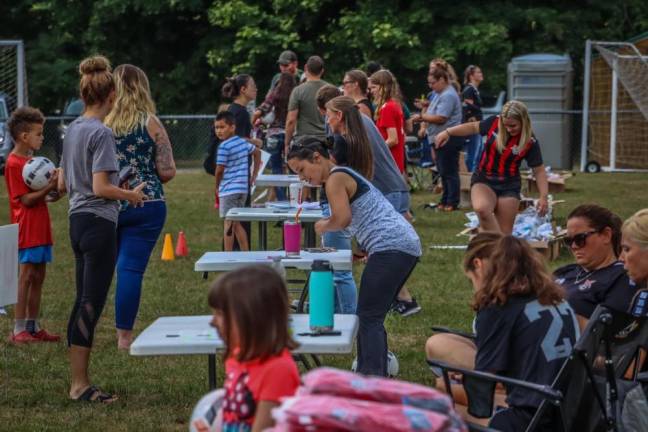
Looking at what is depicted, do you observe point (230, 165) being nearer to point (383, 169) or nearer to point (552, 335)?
point (383, 169)

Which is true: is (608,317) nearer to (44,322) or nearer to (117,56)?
(44,322)

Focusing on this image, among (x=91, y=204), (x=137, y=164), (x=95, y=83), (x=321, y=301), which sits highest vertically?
(x=95, y=83)

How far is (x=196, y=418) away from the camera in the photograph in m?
3.87

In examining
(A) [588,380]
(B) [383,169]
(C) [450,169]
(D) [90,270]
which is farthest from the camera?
(C) [450,169]

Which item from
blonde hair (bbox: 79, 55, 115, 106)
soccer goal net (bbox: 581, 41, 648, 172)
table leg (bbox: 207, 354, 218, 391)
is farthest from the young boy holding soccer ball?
soccer goal net (bbox: 581, 41, 648, 172)

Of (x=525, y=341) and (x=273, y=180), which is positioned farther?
(x=273, y=180)

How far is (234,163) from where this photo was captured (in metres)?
11.0

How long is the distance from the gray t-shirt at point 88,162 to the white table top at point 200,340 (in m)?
1.54

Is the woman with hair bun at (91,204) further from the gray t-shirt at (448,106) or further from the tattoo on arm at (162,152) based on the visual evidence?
the gray t-shirt at (448,106)

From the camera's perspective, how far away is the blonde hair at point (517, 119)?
10078 millimetres

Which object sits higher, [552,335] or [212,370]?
[552,335]

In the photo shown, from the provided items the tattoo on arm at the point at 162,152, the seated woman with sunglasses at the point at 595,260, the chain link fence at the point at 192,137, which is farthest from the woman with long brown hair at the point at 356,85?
the chain link fence at the point at 192,137

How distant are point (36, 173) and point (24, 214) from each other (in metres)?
0.37

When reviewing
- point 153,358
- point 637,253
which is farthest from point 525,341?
point 153,358
